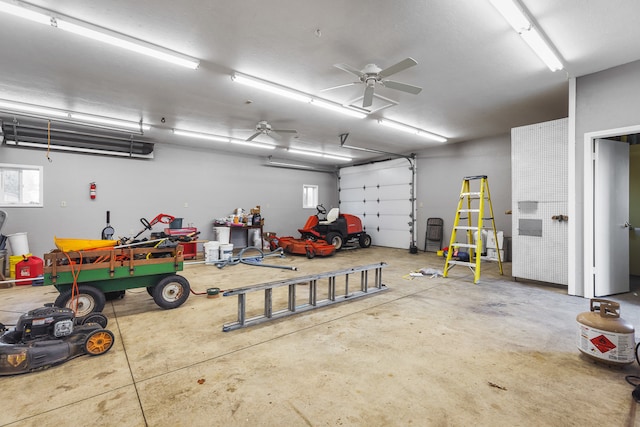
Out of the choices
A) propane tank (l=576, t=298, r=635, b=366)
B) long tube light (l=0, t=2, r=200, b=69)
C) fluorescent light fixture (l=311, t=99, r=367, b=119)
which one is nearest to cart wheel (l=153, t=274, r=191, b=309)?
long tube light (l=0, t=2, r=200, b=69)

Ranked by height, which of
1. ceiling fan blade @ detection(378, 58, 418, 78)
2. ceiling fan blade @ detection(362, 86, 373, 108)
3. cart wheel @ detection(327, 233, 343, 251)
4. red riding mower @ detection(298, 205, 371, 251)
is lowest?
cart wheel @ detection(327, 233, 343, 251)

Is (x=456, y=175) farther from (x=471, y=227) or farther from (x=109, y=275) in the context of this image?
(x=109, y=275)

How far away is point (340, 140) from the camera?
764 cm

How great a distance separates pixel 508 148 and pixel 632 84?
138 inches

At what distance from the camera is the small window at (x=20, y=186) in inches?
229

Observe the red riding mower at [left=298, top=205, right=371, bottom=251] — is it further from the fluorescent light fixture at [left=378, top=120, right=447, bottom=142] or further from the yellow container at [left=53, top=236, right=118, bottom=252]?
the yellow container at [left=53, top=236, right=118, bottom=252]

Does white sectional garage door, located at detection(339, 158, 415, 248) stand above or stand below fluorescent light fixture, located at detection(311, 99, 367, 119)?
below

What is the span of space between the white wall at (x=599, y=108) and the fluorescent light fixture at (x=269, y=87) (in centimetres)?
402

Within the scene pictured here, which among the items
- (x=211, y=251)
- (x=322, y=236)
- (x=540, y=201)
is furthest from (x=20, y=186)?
(x=540, y=201)

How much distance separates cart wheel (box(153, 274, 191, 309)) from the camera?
136 inches

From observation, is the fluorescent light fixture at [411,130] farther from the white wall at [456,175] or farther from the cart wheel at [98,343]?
the cart wheel at [98,343]

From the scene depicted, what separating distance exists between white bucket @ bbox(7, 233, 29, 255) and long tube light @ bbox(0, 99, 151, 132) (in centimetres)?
232

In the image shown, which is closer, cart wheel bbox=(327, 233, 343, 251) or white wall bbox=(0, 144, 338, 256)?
white wall bbox=(0, 144, 338, 256)

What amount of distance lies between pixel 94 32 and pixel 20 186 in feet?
17.3
